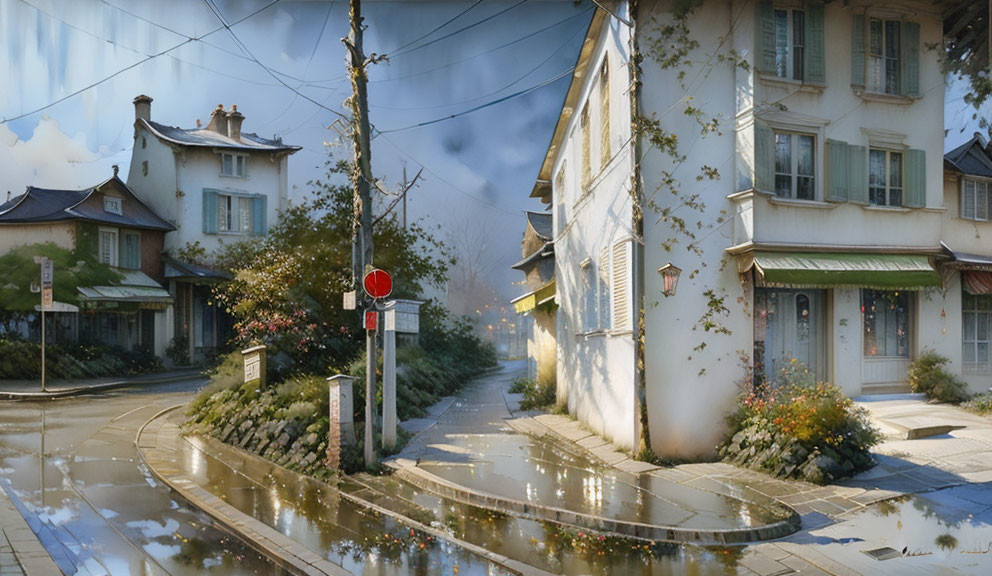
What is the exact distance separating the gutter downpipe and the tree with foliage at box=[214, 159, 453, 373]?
21.1 feet

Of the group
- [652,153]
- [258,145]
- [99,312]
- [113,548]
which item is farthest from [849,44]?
[99,312]

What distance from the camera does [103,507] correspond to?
693cm

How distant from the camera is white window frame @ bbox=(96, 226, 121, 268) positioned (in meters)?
22.8

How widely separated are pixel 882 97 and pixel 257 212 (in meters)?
21.3

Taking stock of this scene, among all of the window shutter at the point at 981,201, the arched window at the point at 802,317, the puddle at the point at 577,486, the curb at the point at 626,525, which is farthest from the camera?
the window shutter at the point at 981,201

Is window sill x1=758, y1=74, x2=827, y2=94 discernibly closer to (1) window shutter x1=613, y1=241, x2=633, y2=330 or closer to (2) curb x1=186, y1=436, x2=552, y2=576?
(1) window shutter x1=613, y1=241, x2=633, y2=330

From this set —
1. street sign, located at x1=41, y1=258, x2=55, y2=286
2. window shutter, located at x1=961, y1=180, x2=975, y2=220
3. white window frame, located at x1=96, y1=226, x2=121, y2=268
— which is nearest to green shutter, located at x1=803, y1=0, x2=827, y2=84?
window shutter, located at x1=961, y1=180, x2=975, y2=220

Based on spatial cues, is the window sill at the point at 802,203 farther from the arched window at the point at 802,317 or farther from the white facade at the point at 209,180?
→ the white facade at the point at 209,180

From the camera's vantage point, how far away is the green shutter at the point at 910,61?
10320 millimetres

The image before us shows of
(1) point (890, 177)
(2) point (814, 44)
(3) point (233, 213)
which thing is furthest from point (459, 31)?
(3) point (233, 213)

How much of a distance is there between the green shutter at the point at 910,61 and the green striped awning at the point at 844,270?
263 centimetres

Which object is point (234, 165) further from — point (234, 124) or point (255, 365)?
point (255, 365)

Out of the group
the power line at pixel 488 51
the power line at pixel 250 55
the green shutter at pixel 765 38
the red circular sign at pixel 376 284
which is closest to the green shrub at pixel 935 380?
the green shutter at pixel 765 38

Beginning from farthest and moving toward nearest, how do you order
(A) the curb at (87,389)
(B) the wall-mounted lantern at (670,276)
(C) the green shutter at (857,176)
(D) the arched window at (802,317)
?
(A) the curb at (87,389)
(D) the arched window at (802,317)
(C) the green shutter at (857,176)
(B) the wall-mounted lantern at (670,276)
